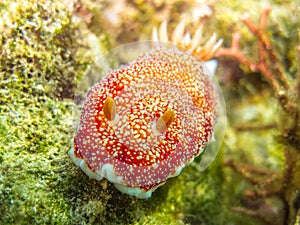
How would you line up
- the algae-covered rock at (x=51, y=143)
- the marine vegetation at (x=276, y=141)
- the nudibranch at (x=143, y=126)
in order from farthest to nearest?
1. the marine vegetation at (x=276, y=141)
2. the algae-covered rock at (x=51, y=143)
3. the nudibranch at (x=143, y=126)

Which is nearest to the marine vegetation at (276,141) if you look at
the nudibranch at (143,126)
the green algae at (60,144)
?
the green algae at (60,144)

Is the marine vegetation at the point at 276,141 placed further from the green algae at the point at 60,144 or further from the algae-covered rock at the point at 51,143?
the algae-covered rock at the point at 51,143

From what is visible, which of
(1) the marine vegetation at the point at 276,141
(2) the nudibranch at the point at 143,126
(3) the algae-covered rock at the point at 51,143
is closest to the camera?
(2) the nudibranch at the point at 143,126

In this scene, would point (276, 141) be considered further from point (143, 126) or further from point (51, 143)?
point (51, 143)

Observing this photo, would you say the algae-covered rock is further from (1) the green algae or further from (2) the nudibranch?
(2) the nudibranch

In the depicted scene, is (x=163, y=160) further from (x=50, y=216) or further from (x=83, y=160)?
(x=50, y=216)

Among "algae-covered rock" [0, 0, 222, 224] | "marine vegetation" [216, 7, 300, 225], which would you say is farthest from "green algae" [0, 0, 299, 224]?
"marine vegetation" [216, 7, 300, 225]

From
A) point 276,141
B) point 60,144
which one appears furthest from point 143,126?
point 276,141

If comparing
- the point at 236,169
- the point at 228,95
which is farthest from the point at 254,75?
the point at 236,169
